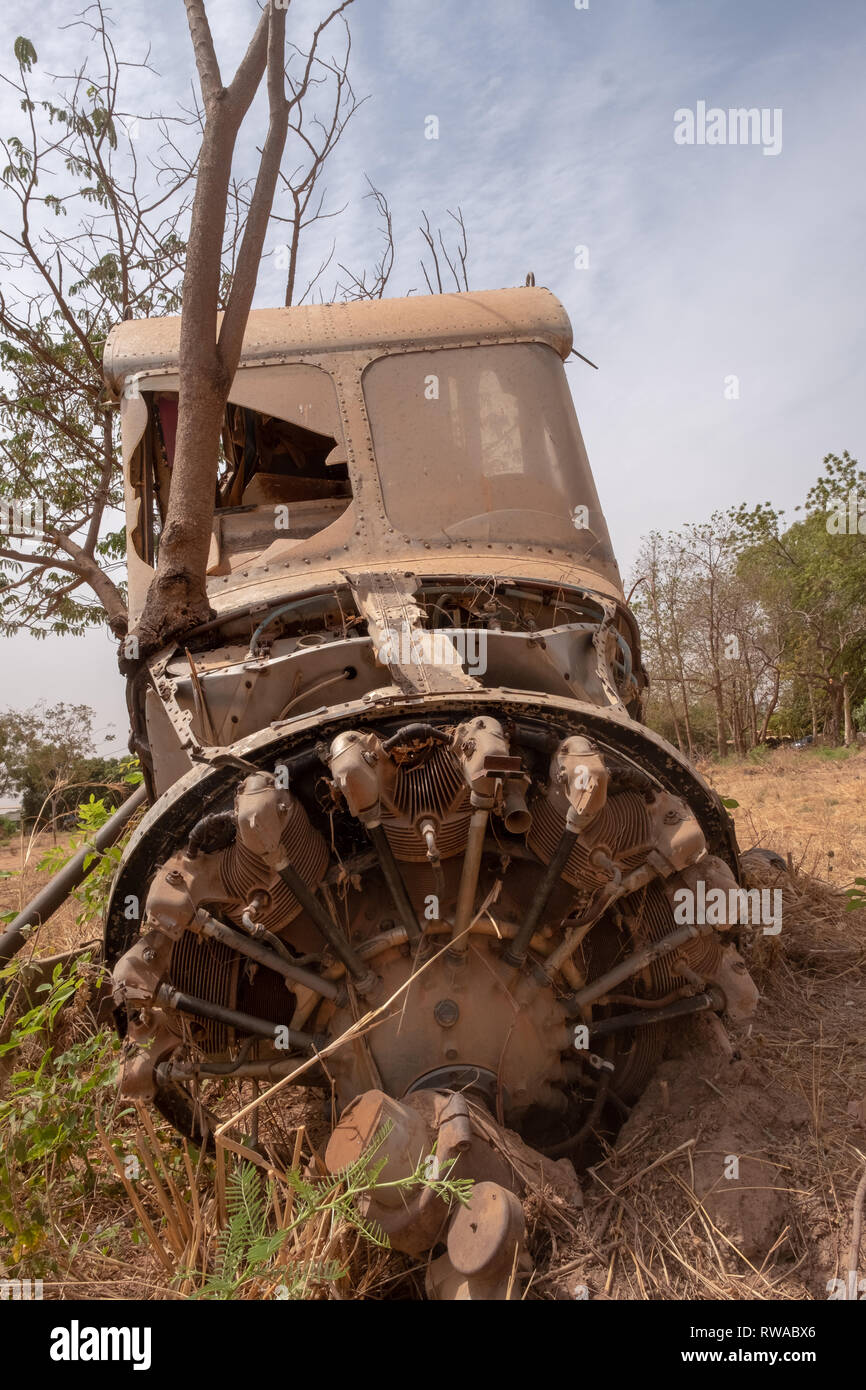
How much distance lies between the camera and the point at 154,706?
415 cm

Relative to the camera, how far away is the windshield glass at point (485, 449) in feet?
15.3

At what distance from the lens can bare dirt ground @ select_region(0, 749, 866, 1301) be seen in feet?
8.99

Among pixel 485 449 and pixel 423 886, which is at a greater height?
pixel 485 449

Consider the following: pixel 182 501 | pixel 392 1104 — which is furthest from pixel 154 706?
pixel 392 1104

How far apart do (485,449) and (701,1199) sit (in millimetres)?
3394

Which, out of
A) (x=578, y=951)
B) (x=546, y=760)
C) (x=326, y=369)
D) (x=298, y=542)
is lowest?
(x=578, y=951)

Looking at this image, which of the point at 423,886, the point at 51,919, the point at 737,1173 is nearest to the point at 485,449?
the point at 423,886

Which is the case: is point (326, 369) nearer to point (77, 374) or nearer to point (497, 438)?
point (497, 438)

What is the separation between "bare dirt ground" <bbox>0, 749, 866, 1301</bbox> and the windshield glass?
2.35 meters

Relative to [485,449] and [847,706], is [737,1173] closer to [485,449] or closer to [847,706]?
[485,449]

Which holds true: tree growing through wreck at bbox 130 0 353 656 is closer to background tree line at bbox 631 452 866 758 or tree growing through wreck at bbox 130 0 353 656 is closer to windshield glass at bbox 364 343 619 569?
windshield glass at bbox 364 343 619 569

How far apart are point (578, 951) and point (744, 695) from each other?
28.9 meters


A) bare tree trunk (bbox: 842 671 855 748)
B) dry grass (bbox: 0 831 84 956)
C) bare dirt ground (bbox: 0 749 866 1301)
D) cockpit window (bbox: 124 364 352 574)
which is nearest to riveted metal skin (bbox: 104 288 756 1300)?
bare dirt ground (bbox: 0 749 866 1301)

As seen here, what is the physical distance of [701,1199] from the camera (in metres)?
2.94
